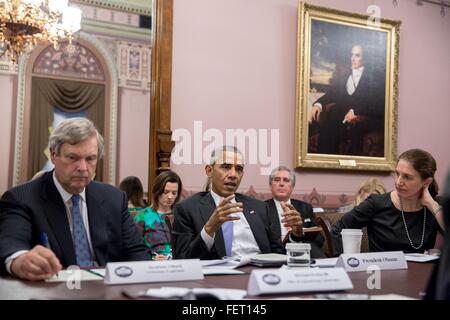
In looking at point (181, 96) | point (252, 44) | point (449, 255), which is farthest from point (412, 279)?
point (252, 44)

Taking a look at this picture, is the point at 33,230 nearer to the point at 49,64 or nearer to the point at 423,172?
the point at 423,172

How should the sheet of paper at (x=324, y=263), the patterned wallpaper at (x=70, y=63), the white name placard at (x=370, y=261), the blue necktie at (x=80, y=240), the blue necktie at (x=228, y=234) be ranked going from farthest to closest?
1. the patterned wallpaper at (x=70, y=63)
2. the blue necktie at (x=228, y=234)
3. the blue necktie at (x=80, y=240)
4. the sheet of paper at (x=324, y=263)
5. the white name placard at (x=370, y=261)

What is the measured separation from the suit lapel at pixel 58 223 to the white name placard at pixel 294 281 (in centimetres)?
108

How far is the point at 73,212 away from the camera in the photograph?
2.57 metres

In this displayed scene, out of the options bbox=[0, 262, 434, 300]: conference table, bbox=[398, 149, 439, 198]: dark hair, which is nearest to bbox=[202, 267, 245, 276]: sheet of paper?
bbox=[0, 262, 434, 300]: conference table

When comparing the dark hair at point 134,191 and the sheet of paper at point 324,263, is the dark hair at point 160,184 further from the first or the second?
the sheet of paper at point 324,263

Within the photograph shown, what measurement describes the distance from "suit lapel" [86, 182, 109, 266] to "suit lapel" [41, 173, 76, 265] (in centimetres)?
14

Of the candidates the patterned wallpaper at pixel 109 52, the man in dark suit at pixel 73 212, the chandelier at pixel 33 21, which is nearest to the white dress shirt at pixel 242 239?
the man in dark suit at pixel 73 212

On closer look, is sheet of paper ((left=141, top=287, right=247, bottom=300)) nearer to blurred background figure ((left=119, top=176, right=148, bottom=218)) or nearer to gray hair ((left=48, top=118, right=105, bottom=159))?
gray hair ((left=48, top=118, right=105, bottom=159))

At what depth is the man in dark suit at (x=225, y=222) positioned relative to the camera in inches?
126

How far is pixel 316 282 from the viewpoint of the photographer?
1.69 meters

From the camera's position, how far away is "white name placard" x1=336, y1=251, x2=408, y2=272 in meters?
2.32

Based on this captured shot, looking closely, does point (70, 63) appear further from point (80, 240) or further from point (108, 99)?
point (80, 240)
